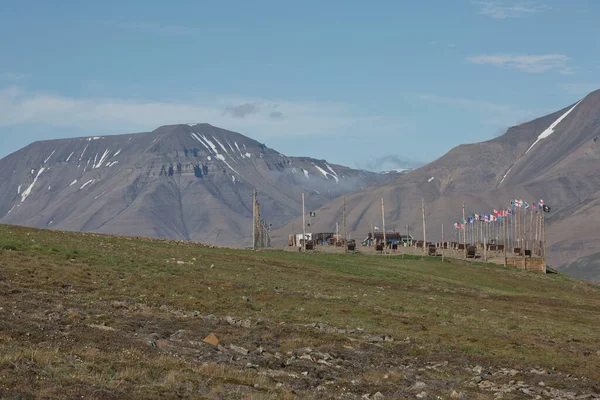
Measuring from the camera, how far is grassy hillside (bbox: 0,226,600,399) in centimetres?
2347

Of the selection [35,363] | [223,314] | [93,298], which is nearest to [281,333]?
[223,314]

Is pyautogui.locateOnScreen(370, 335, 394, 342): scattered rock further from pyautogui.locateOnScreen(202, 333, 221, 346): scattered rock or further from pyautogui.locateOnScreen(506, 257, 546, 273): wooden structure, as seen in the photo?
pyautogui.locateOnScreen(506, 257, 546, 273): wooden structure

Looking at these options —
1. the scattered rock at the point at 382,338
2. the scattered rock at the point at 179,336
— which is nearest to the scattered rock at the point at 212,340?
the scattered rock at the point at 179,336

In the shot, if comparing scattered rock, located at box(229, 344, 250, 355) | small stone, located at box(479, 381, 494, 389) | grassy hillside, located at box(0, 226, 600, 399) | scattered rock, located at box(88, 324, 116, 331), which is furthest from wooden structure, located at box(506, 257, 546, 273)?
scattered rock, located at box(88, 324, 116, 331)

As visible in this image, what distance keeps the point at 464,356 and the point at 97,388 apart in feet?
52.2

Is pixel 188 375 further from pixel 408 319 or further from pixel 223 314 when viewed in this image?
pixel 408 319

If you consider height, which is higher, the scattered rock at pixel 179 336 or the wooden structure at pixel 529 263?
the wooden structure at pixel 529 263

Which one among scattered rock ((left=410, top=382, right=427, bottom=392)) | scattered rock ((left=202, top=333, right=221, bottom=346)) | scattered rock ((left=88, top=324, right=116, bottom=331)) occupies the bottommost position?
scattered rock ((left=410, top=382, right=427, bottom=392))

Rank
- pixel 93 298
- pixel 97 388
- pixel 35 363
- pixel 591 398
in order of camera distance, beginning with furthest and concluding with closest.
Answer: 1. pixel 93 298
2. pixel 591 398
3. pixel 35 363
4. pixel 97 388

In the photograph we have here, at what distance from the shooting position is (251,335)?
3316 centimetres

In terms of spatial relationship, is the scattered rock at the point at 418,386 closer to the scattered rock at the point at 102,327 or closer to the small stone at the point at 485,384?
the small stone at the point at 485,384

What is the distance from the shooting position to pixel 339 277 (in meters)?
66.0

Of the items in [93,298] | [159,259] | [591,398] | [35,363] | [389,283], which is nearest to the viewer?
[35,363]

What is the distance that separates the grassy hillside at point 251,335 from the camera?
2347 centimetres
